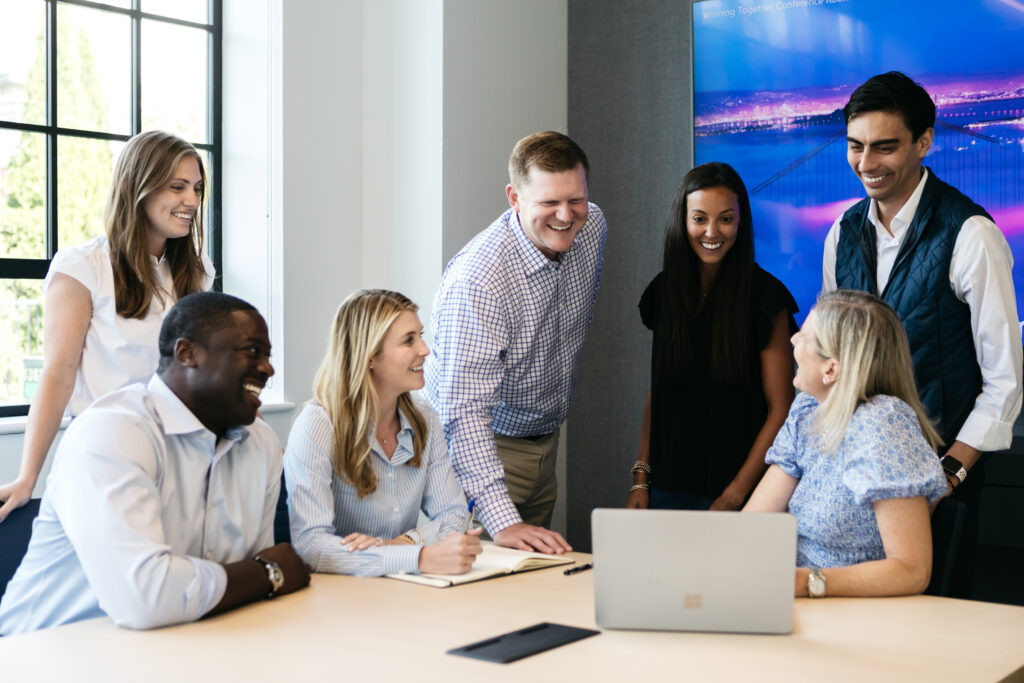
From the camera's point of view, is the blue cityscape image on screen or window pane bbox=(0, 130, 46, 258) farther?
window pane bbox=(0, 130, 46, 258)

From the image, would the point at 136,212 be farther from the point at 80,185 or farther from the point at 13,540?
the point at 80,185

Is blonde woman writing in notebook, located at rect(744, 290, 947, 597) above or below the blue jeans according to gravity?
above

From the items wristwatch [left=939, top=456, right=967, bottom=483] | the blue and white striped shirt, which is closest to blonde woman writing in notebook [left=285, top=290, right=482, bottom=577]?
the blue and white striped shirt

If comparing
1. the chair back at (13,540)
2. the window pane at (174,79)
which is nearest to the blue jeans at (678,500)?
the chair back at (13,540)

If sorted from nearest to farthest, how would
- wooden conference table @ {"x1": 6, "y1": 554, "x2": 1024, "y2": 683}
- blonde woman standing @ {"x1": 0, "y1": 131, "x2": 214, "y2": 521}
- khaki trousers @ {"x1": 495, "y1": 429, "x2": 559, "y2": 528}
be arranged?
wooden conference table @ {"x1": 6, "y1": 554, "x2": 1024, "y2": 683} < blonde woman standing @ {"x1": 0, "y1": 131, "x2": 214, "y2": 521} < khaki trousers @ {"x1": 495, "y1": 429, "x2": 559, "y2": 528}

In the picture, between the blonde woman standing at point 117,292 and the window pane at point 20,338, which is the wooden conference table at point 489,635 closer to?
the blonde woman standing at point 117,292

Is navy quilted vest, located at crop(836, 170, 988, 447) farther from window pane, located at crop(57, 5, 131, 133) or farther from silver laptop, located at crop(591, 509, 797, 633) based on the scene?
window pane, located at crop(57, 5, 131, 133)

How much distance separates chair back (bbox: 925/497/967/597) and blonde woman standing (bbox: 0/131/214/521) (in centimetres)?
181

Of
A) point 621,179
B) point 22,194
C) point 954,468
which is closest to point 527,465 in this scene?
point 954,468

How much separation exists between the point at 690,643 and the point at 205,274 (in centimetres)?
167

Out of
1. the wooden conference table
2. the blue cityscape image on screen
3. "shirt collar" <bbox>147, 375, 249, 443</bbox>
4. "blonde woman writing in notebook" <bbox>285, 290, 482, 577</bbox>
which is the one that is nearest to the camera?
the wooden conference table

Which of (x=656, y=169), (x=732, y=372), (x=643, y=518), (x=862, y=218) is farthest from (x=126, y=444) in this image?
(x=656, y=169)

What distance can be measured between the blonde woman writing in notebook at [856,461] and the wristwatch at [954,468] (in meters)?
0.32

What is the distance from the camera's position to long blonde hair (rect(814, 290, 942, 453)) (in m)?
2.13
